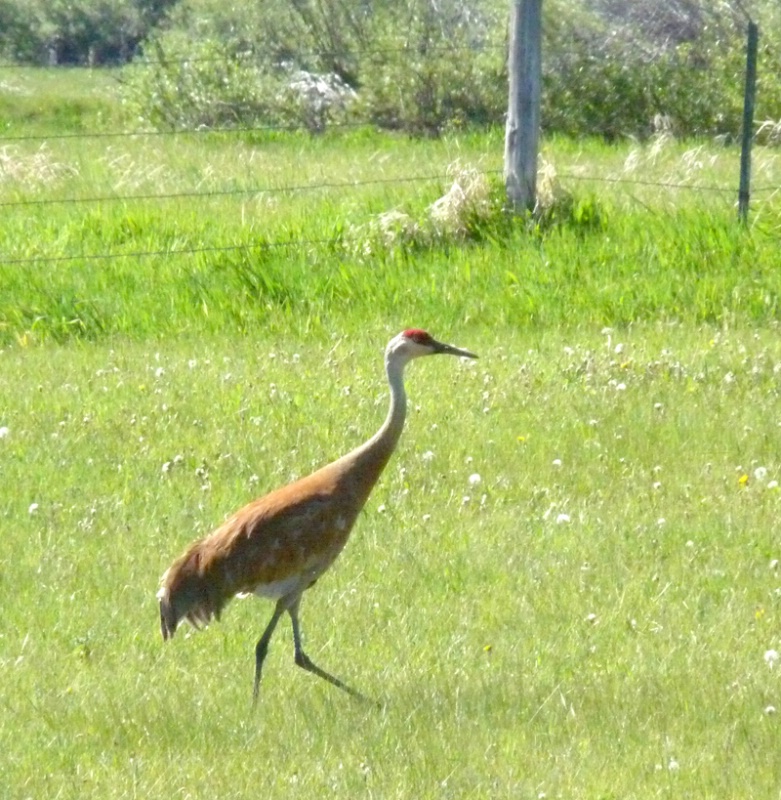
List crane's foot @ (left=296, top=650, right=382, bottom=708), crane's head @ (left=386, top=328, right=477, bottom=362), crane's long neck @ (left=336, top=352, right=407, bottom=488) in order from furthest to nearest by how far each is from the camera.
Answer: crane's head @ (left=386, top=328, right=477, bottom=362), crane's long neck @ (left=336, top=352, right=407, bottom=488), crane's foot @ (left=296, top=650, right=382, bottom=708)

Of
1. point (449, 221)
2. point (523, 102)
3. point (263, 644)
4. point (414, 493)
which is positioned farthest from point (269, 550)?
point (523, 102)

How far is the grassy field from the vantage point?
16.1ft

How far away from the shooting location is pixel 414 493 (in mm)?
7379

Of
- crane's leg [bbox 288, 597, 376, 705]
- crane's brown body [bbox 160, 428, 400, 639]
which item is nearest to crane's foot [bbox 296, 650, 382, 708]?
crane's leg [bbox 288, 597, 376, 705]

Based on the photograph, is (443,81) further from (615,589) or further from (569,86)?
(615,589)

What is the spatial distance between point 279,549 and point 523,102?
6.32 m

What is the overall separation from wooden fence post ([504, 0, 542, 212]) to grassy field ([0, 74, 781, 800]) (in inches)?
14.8

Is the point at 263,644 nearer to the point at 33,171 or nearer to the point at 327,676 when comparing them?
the point at 327,676

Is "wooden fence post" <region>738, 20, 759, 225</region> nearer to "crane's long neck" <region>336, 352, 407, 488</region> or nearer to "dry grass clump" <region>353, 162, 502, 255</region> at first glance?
"dry grass clump" <region>353, 162, 502, 255</region>

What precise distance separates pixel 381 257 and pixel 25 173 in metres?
5.75

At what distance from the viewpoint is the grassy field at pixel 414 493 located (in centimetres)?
491

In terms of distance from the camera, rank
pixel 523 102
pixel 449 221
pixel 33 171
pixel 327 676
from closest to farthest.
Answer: pixel 327 676 < pixel 523 102 < pixel 449 221 < pixel 33 171

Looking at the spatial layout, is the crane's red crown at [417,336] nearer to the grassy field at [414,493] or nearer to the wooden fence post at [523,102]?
the grassy field at [414,493]

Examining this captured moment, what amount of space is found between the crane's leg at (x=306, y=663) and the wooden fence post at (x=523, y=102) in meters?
5.93
